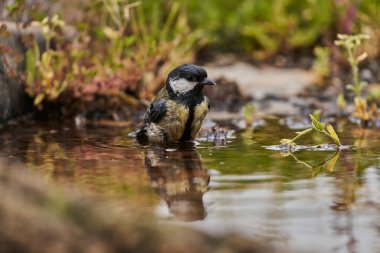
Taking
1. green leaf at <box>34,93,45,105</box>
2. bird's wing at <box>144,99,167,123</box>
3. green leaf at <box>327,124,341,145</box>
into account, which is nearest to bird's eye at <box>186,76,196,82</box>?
bird's wing at <box>144,99,167,123</box>

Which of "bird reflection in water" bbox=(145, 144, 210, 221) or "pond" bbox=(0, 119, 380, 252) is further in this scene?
"bird reflection in water" bbox=(145, 144, 210, 221)

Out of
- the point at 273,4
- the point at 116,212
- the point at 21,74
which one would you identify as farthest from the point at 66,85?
the point at 273,4

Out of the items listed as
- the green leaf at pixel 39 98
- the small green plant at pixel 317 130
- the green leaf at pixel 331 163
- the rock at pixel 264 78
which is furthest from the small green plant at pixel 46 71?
the green leaf at pixel 331 163

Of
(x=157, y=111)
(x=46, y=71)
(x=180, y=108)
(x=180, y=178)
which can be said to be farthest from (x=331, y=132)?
(x=46, y=71)

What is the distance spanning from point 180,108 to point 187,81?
0.70 ft

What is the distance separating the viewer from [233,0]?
42.5 ft

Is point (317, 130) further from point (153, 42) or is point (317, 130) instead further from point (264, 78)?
point (264, 78)

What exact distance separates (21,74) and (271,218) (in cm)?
415

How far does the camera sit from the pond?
3.29m

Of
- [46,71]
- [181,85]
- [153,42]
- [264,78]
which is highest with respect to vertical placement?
[153,42]

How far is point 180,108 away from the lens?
18.7 ft

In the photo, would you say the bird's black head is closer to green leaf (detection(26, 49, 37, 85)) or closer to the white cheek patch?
the white cheek patch

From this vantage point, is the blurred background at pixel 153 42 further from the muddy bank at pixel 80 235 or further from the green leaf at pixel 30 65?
the muddy bank at pixel 80 235

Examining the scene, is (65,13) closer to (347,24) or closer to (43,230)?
(347,24)
